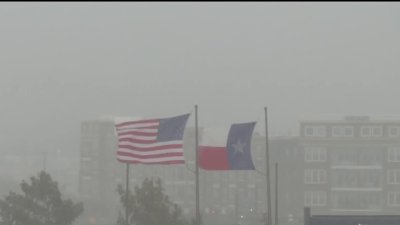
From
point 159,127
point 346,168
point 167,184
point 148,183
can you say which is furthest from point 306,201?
point 159,127

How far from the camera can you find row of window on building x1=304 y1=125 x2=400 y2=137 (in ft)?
299

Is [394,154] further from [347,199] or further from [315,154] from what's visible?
[315,154]

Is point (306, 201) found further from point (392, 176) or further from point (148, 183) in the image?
point (148, 183)

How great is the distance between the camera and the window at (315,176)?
9250 centimetres

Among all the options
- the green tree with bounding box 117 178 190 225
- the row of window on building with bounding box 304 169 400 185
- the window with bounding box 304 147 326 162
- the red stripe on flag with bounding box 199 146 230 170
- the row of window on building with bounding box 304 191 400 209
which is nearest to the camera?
the red stripe on flag with bounding box 199 146 230 170

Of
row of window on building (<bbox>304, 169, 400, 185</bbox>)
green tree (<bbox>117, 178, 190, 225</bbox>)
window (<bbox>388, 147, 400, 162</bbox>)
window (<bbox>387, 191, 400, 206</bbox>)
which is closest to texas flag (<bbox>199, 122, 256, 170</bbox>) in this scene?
green tree (<bbox>117, 178, 190, 225</bbox>)

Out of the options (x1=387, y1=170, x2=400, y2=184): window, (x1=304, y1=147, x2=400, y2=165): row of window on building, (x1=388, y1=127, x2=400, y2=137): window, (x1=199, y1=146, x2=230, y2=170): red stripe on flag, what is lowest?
(x1=199, y1=146, x2=230, y2=170): red stripe on flag

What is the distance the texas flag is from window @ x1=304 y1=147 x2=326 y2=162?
60.4 m

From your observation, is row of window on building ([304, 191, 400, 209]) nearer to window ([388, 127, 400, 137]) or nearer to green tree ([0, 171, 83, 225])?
window ([388, 127, 400, 137])

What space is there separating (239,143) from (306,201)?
60.8 metres

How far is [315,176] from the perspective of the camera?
92.8m

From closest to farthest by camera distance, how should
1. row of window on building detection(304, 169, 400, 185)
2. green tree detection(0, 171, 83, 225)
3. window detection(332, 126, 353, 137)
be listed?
green tree detection(0, 171, 83, 225), row of window on building detection(304, 169, 400, 185), window detection(332, 126, 353, 137)

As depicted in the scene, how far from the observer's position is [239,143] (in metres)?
32.3

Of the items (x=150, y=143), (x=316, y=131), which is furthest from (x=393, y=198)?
(x=150, y=143)
